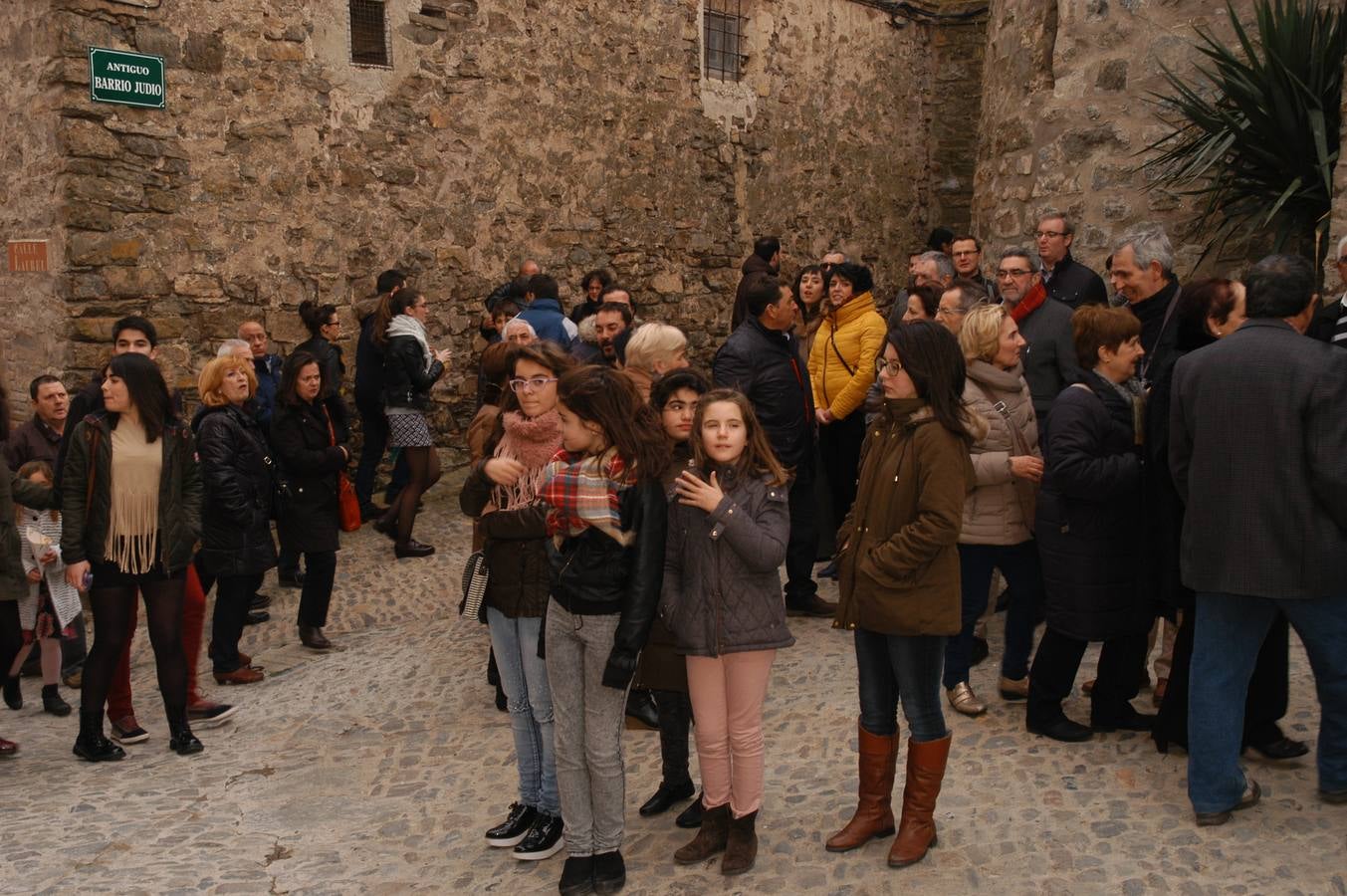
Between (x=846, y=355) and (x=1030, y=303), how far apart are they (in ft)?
3.77

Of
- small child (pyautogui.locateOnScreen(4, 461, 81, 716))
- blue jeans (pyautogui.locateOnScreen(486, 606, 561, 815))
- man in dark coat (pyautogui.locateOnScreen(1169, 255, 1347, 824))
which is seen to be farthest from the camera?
small child (pyautogui.locateOnScreen(4, 461, 81, 716))

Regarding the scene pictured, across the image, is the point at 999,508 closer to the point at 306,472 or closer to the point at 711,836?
the point at 711,836

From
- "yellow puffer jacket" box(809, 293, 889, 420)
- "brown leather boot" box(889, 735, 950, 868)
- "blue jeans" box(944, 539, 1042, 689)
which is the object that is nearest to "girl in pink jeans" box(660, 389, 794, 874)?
"brown leather boot" box(889, 735, 950, 868)

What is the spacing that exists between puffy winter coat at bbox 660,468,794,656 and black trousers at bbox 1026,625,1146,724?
1.35m

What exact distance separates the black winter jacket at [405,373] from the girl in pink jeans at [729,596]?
190 inches

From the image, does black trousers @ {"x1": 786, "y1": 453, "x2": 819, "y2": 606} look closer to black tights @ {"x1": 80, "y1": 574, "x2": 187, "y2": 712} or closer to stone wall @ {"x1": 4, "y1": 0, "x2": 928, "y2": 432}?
black tights @ {"x1": 80, "y1": 574, "x2": 187, "y2": 712}

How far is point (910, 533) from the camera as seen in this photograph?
3.94 meters

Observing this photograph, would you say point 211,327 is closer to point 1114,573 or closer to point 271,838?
point 271,838

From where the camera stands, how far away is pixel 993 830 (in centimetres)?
422

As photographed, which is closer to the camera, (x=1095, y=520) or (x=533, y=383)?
(x=533, y=383)

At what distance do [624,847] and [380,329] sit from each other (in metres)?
5.16

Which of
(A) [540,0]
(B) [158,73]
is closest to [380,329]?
(B) [158,73]

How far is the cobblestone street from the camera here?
4.00 metres

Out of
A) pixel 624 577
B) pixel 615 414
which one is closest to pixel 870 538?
pixel 624 577
